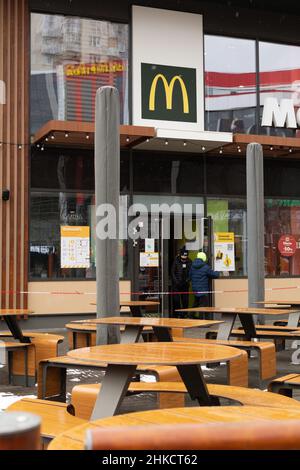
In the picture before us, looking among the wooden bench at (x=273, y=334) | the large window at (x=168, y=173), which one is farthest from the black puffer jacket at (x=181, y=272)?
the wooden bench at (x=273, y=334)

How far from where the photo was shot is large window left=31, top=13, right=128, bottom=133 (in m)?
14.4

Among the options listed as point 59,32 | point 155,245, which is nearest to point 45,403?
point 155,245

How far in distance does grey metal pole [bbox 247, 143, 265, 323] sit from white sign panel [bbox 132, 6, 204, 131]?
4004 millimetres

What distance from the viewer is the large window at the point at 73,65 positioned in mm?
14406

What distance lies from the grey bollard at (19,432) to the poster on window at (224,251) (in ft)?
47.3

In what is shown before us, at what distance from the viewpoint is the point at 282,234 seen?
1672 centimetres

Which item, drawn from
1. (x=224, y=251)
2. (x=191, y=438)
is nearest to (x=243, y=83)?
(x=224, y=251)

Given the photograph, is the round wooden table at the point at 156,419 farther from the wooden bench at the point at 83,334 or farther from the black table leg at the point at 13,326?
the wooden bench at the point at 83,334

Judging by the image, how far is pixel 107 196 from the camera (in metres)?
7.96

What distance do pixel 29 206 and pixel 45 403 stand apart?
973 centimetres

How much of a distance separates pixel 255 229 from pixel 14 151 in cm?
553

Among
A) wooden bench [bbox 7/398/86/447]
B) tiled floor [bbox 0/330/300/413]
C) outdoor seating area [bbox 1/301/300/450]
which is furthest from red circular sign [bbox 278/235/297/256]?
wooden bench [bbox 7/398/86/447]

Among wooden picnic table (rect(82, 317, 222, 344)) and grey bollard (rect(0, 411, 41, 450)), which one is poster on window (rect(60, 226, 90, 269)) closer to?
wooden picnic table (rect(82, 317, 222, 344))

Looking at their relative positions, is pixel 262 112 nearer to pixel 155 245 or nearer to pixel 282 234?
pixel 282 234
